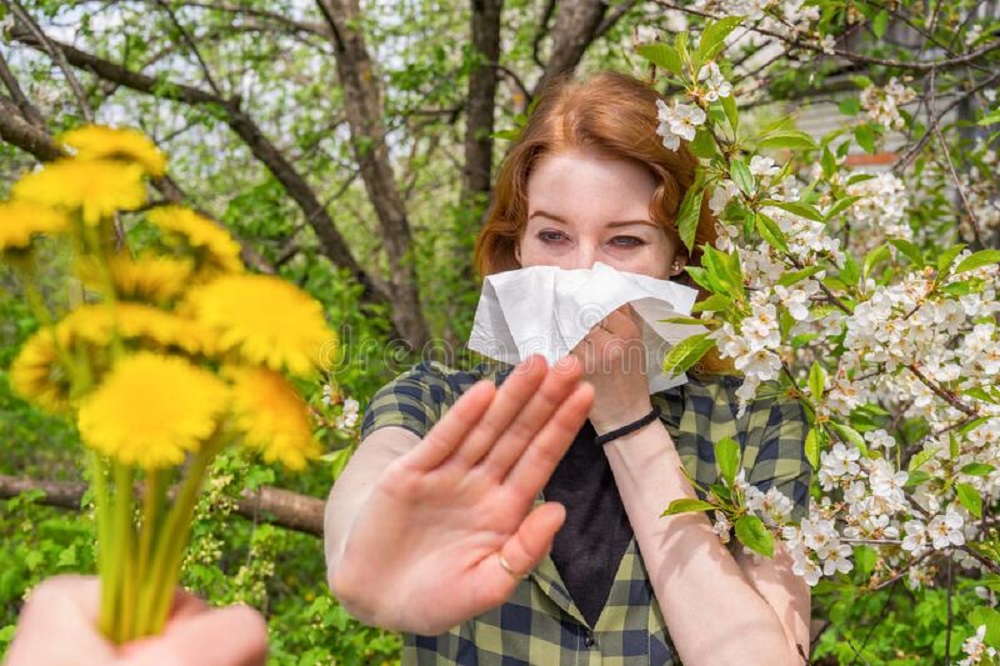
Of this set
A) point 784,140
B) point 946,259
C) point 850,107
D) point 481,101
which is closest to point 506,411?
point 784,140

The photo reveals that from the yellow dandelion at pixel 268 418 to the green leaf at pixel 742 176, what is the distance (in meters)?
1.24

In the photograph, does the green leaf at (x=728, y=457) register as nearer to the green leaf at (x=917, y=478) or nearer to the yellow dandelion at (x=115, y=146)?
the green leaf at (x=917, y=478)

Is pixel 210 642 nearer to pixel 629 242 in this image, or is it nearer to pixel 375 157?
pixel 629 242

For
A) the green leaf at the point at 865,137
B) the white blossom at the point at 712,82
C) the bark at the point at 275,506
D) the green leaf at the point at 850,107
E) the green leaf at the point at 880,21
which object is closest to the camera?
the white blossom at the point at 712,82

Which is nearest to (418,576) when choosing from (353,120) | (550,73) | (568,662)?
(568,662)

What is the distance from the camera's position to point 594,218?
66.3 inches

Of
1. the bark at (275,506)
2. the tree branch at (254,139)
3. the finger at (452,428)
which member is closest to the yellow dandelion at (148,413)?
the finger at (452,428)

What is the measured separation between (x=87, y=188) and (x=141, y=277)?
6 cm

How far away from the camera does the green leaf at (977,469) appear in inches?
66.1

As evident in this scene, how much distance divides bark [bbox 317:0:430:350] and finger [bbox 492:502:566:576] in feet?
12.5

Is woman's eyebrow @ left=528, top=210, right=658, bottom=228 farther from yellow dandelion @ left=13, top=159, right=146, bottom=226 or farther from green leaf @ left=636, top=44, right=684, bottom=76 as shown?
yellow dandelion @ left=13, top=159, right=146, bottom=226

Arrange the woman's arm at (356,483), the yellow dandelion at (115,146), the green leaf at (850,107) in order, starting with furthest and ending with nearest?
the green leaf at (850,107)
the woman's arm at (356,483)
the yellow dandelion at (115,146)

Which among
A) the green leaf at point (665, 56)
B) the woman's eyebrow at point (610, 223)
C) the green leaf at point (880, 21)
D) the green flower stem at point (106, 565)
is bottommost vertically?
the green flower stem at point (106, 565)

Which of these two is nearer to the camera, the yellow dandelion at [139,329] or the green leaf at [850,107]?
the yellow dandelion at [139,329]
